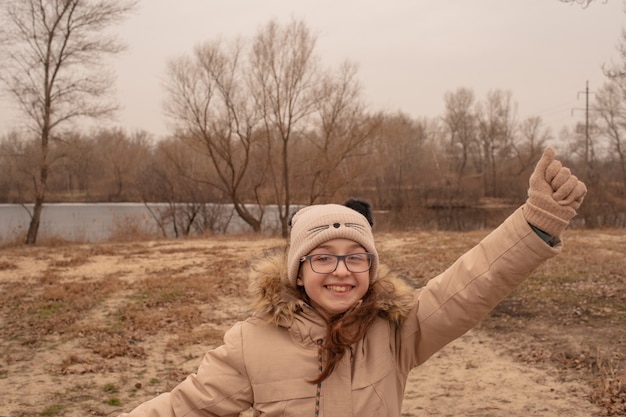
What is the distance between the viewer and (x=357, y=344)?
1.79 metres

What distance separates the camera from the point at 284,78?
22.6 m

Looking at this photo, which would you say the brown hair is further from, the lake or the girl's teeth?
the lake

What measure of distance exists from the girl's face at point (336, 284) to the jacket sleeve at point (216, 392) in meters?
0.31

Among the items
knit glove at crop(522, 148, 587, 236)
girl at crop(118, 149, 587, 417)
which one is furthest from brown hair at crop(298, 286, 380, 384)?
knit glove at crop(522, 148, 587, 236)

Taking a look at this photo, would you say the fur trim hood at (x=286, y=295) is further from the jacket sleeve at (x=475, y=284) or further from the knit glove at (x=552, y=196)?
the knit glove at (x=552, y=196)

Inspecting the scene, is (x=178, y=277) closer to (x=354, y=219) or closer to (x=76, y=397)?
(x=76, y=397)

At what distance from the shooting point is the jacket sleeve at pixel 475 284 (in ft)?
5.47

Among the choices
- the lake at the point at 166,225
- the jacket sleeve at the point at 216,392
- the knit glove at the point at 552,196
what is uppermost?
the knit glove at the point at 552,196

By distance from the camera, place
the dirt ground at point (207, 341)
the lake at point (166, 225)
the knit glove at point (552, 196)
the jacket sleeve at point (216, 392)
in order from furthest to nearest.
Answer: the lake at point (166, 225), the dirt ground at point (207, 341), the jacket sleeve at point (216, 392), the knit glove at point (552, 196)

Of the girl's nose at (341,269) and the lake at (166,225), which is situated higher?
the girl's nose at (341,269)

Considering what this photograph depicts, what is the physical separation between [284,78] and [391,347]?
21.6m

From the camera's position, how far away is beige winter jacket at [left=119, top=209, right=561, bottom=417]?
66.9 inches

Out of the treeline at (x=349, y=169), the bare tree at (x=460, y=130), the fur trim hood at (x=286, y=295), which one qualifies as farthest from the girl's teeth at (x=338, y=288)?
the bare tree at (x=460, y=130)

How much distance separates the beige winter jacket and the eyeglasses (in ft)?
0.36
